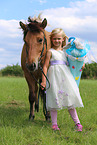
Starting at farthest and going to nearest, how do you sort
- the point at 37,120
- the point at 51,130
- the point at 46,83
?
the point at 37,120
the point at 46,83
the point at 51,130

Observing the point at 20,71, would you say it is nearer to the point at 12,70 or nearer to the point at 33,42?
the point at 12,70

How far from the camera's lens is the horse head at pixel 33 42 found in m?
3.29

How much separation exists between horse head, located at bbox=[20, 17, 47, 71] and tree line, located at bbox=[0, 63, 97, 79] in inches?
786

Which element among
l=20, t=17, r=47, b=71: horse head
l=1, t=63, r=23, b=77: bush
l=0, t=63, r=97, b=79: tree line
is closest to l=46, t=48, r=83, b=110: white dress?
l=20, t=17, r=47, b=71: horse head

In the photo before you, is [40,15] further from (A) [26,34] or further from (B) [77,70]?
(B) [77,70]

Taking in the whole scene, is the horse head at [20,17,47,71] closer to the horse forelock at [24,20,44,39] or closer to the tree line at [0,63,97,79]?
the horse forelock at [24,20,44,39]

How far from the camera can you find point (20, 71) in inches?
1045

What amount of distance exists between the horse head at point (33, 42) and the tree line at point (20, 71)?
19960 mm

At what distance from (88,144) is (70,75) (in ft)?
3.98

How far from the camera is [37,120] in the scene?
14.4 ft

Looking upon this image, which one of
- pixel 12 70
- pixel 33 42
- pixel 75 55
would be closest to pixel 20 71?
pixel 12 70

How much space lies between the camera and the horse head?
3.29 meters

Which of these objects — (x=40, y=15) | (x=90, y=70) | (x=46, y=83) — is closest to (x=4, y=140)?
(x=46, y=83)

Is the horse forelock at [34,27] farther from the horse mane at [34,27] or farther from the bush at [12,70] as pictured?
the bush at [12,70]
